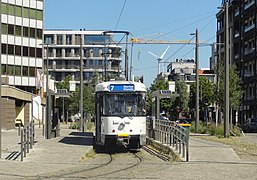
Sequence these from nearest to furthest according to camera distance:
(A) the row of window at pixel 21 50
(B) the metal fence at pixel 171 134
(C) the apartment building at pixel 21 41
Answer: (B) the metal fence at pixel 171 134, (C) the apartment building at pixel 21 41, (A) the row of window at pixel 21 50

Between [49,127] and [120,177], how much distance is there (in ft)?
53.1

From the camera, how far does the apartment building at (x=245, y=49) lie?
3155 inches

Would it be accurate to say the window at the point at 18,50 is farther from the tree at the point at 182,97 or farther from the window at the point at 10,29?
the tree at the point at 182,97

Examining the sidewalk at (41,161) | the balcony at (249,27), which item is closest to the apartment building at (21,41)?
the balcony at (249,27)

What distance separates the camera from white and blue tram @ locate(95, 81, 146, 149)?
2289cm

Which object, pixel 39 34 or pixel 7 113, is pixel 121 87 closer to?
pixel 7 113

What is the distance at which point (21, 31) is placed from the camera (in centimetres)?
7519

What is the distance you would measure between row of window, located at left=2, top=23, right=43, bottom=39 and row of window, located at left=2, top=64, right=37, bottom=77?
4540mm

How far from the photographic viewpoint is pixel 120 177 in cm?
1449

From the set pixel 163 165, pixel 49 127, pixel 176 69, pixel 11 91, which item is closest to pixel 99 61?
pixel 176 69

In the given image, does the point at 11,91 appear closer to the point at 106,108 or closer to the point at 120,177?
the point at 106,108

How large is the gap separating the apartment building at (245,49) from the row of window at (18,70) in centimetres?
2751

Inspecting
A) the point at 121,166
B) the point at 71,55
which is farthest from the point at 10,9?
the point at 121,166

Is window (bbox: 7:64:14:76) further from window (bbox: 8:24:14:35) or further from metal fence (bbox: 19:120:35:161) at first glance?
metal fence (bbox: 19:120:35:161)
